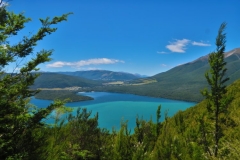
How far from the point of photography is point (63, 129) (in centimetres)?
963

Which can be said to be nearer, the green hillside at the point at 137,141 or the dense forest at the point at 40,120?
the dense forest at the point at 40,120

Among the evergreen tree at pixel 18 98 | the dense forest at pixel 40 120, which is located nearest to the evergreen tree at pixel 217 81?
the dense forest at pixel 40 120

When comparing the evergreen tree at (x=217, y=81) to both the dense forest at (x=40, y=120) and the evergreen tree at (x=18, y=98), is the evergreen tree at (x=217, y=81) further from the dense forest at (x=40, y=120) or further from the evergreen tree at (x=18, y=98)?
the evergreen tree at (x=18, y=98)

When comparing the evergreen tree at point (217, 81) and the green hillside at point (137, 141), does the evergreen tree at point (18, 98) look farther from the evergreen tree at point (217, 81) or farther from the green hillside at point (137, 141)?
the evergreen tree at point (217, 81)

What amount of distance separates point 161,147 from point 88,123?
5755mm

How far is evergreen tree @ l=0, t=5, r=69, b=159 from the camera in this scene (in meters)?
6.96

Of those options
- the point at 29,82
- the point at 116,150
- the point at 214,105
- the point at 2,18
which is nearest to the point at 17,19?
the point at 2,18

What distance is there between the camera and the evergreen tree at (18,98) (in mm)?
6963

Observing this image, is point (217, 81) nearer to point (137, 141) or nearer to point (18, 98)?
point (137, 141)

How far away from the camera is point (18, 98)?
8.20 meters

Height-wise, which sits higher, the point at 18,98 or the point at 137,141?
the point at 18,98

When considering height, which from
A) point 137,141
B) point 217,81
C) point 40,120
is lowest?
point 137,141

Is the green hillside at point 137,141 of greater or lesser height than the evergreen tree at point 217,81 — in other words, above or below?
below

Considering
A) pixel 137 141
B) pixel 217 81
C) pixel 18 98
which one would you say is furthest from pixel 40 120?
pixel 217 81
